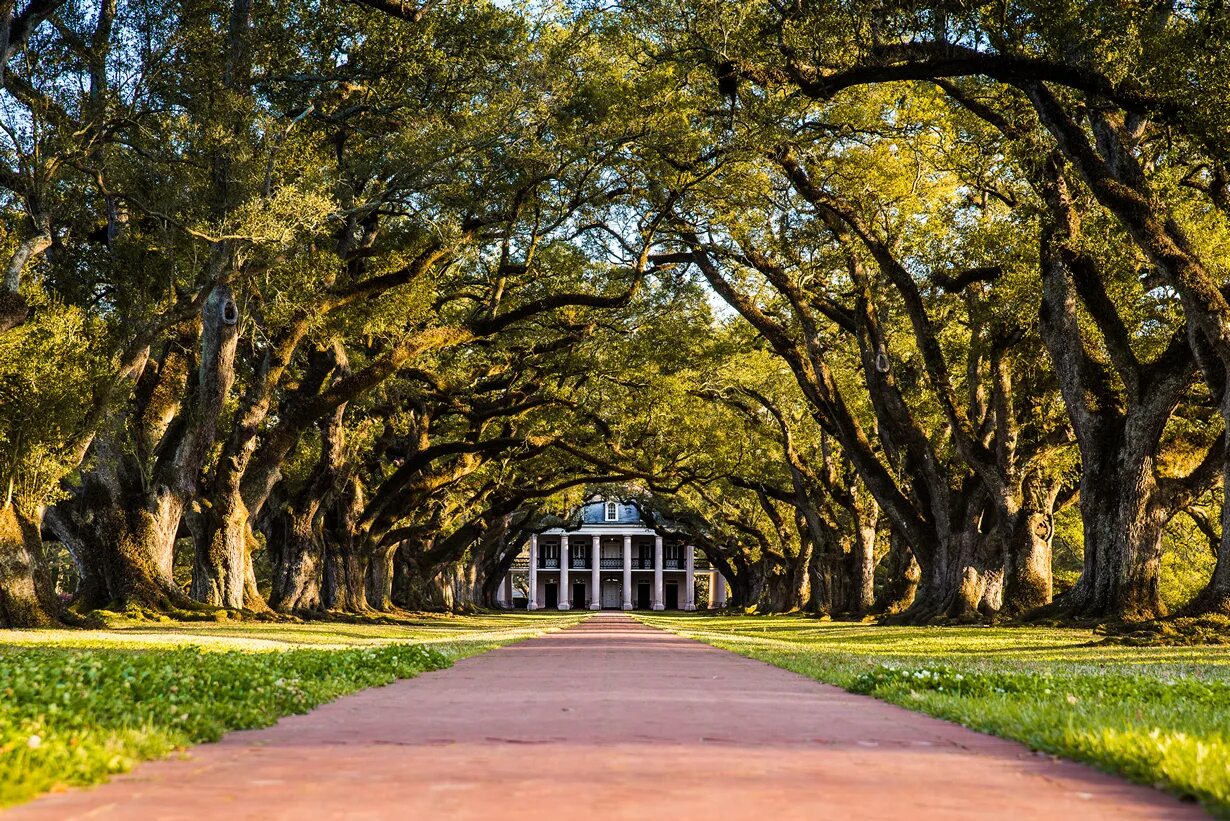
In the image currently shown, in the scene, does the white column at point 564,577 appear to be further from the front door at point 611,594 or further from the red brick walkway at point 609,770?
the red brick walkway at point 609,770

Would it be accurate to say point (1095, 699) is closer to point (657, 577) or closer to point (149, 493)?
point (149, 493)

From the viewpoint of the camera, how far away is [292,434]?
23.8m

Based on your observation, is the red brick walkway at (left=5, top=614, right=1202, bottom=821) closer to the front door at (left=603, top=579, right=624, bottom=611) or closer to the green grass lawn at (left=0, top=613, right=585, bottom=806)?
the green grass lawn at (left=0, top=613, right=585, bottom=806)

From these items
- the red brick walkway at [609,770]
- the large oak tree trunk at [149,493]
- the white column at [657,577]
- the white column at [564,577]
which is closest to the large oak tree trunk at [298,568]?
the large oak tree trunk at [149,493]

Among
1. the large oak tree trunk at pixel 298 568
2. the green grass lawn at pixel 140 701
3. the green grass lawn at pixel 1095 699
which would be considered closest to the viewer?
the green grass lawn at pixel 140 701

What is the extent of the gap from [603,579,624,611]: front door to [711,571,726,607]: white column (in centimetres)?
949

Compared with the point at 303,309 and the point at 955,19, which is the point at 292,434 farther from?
the point at 955,19

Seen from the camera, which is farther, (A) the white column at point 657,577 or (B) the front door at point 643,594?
(B) the front door at point 643,594

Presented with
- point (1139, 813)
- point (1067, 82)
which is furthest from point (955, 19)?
point (1139, 813)

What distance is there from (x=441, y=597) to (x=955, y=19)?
145 ft

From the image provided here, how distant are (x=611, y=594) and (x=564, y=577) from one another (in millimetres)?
6514

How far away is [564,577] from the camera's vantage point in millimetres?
113375

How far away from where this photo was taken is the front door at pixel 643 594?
11819cm

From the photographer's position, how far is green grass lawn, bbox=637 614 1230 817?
14.6ft
